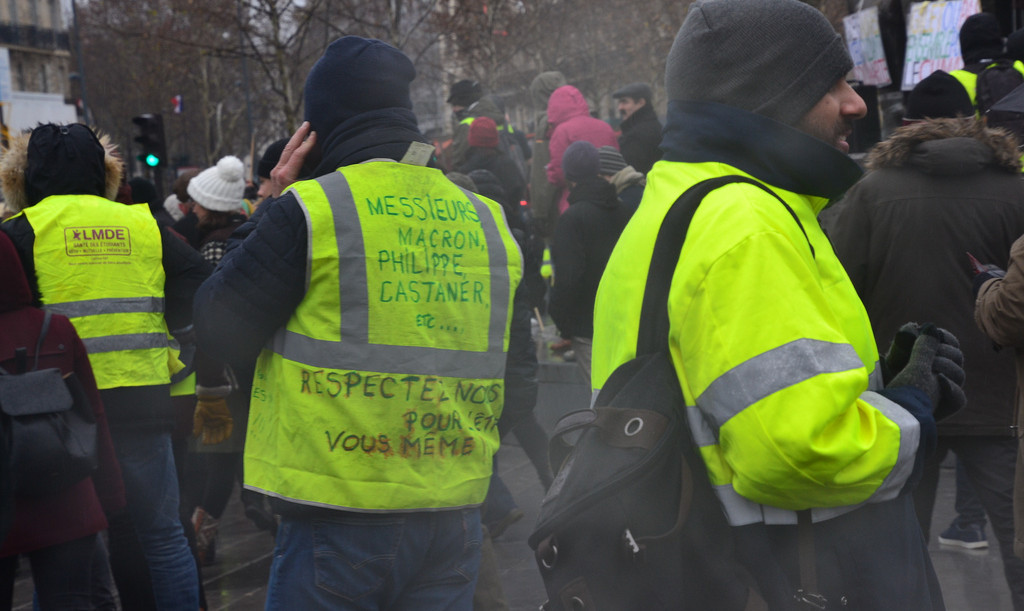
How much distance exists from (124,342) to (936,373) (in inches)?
123

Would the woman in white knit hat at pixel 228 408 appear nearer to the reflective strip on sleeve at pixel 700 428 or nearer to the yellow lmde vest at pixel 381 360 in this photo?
the yellow lmde vest at pixel 381 360

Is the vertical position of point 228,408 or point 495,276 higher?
point 495,276

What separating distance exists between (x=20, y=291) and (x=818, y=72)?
2.69 meters

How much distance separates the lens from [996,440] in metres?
4.28

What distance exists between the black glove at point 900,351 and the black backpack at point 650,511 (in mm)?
414

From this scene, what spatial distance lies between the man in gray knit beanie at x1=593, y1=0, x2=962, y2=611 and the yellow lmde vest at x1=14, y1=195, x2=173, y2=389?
8.65 feet

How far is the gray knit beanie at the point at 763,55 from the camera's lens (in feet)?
6.38

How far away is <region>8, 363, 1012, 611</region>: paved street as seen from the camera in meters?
4.92

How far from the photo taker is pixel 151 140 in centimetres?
1745

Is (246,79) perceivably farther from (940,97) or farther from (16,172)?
(940,97)

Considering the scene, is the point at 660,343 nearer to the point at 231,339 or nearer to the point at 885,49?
the point at 231,339

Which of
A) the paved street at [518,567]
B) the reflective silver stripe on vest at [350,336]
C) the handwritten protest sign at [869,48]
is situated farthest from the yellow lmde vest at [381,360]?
the handwritten protest sign at [869,48]

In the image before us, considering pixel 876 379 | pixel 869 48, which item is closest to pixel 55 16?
pixel 869 48

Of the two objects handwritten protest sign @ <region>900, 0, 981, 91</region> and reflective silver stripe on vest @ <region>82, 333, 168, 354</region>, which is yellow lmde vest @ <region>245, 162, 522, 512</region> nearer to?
reflective silver stripe on vest @ <region>82, 333, 168, 354</region>
